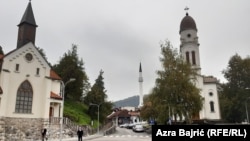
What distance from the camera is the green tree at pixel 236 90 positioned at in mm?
48438

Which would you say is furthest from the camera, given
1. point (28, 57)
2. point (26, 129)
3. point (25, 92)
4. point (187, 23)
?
point (187, 23)

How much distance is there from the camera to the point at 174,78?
35.1m

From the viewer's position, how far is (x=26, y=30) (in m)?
38.0

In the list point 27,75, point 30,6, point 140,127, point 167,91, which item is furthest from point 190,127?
point 140,127

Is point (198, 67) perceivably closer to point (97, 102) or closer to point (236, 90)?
point (236, 90)

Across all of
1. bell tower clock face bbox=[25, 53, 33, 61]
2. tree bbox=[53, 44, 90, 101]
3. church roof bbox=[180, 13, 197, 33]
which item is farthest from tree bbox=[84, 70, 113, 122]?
church roof bbox=[180, 13, 197, 33]

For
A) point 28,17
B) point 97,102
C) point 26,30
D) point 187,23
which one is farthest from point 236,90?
point 28,17

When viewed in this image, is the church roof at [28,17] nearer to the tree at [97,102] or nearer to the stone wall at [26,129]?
the stone wall at [26,129]

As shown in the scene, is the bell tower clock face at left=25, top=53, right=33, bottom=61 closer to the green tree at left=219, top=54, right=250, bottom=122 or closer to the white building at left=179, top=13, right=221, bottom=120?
the white building at left=179, top=13, right=221, bottom=120

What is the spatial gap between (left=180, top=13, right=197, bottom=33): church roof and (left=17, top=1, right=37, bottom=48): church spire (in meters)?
34.6

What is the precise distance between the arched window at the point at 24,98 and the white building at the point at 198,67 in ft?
104

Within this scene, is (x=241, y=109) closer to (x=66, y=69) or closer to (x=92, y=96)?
(x=92, y=96)

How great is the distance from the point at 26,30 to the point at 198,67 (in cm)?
3647

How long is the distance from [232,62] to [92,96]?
3125cm
